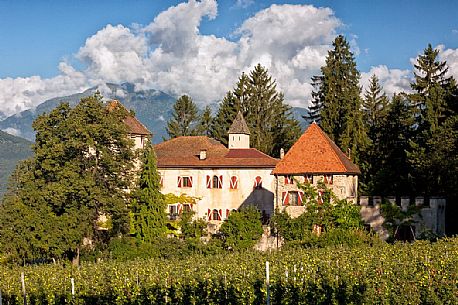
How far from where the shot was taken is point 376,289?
16.9 meters

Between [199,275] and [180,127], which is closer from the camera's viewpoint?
[199,275]

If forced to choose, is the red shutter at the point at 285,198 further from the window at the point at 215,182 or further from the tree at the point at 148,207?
the window at the point at 215,182

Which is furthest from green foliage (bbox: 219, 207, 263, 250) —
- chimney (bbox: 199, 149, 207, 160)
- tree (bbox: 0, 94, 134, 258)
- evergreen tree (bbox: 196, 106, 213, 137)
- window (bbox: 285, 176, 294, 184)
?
evergreen tree (bbox: 196, 106, 213, 137)

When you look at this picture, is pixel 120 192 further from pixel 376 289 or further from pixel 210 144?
pixel 376 289

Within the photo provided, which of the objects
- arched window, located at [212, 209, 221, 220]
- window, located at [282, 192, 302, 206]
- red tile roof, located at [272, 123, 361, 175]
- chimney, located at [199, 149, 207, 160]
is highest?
chimney, located at [199, 149, 207, 160]

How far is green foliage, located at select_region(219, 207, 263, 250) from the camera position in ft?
120

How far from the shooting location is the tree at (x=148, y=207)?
3659 cm

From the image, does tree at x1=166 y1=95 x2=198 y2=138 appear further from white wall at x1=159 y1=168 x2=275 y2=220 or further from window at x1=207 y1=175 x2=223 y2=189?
window at x1=207 y1=175 x2=223 y2=189

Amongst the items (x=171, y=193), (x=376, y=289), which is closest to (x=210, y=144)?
(x=171, y=193)

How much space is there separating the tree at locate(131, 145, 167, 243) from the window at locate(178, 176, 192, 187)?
7.93 meters

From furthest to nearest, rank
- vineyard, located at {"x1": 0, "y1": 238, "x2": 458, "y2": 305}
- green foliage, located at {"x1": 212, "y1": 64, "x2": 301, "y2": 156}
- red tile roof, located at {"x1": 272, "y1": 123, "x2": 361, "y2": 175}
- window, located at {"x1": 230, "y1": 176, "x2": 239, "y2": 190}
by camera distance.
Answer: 1. green foliage, located at {"x1": 212, "y1": 64, "x2": 301, "y2": 156}
2. window, located at {"x1": 230, "y1": 176, "x2": 239, "y2": 190}
3. red tile roof, located at {"x1": 272, "y1": 123, "x2": 361, "y2": 175}
4. vineyard, located at {"x1": 0, "y1": 238, "x2": 458, "y2": 305}

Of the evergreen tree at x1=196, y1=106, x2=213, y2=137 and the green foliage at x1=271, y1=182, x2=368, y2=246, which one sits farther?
the evergreen tree at x1=196, y1=106, x2=213, y2=137

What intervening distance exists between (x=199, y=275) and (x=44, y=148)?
58.2 ft

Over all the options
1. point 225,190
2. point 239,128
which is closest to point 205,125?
point 239,128
